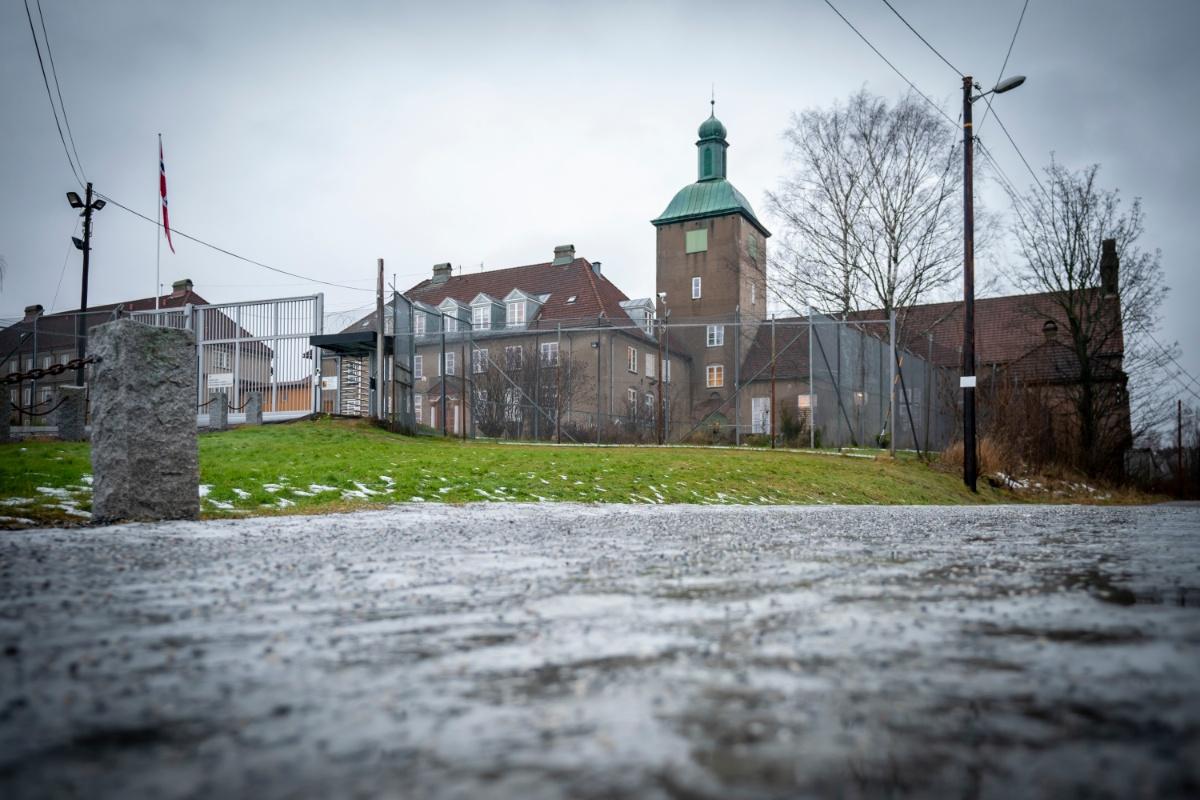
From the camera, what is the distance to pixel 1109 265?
25.6 meters

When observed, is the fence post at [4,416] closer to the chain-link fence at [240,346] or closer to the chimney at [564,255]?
the chain-link fence at [240,346]

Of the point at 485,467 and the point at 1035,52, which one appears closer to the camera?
the point at 485,467

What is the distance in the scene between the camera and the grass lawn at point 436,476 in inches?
Result: 303

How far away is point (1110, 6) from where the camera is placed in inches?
618

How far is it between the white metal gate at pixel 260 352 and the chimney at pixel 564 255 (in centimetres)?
2505

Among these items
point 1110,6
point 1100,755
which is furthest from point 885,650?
point 1110,6

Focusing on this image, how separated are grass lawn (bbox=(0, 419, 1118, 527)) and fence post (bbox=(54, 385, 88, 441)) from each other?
1759 millimetres

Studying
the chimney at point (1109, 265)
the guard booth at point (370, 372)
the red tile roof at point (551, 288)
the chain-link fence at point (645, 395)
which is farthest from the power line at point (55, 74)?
the chimney at point (1109, 265)

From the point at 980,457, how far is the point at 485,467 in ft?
43.0

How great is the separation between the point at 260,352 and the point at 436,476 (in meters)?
12.9

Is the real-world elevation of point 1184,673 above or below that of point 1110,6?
below

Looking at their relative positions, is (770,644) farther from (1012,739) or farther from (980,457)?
(980,457)

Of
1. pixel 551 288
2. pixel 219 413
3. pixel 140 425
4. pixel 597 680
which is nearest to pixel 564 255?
pixel 551 288

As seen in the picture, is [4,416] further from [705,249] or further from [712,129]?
[712,129]
